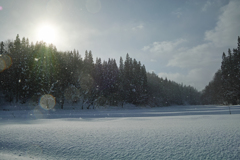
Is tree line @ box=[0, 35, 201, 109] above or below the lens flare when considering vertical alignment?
above

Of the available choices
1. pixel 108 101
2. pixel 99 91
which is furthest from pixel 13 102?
pixel 108 101

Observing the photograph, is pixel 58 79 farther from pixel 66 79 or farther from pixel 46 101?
pixel 46 101

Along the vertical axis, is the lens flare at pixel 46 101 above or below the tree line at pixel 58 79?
below

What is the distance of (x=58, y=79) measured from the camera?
38562 millimetres

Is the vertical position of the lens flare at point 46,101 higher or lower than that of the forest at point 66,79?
lower

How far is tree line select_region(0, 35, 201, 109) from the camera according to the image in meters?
34.7

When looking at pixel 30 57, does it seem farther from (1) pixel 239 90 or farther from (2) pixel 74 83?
(1) pixel 239 90

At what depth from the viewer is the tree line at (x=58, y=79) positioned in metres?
34.7

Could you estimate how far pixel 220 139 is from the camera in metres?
4.29

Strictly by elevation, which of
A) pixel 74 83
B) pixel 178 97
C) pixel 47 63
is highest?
pixel 47 63

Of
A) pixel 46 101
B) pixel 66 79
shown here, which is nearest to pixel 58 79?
pixel 66 79

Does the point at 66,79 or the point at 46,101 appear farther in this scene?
the point at 66,79

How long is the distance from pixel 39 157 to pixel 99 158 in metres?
1.73

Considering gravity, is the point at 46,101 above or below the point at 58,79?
below
